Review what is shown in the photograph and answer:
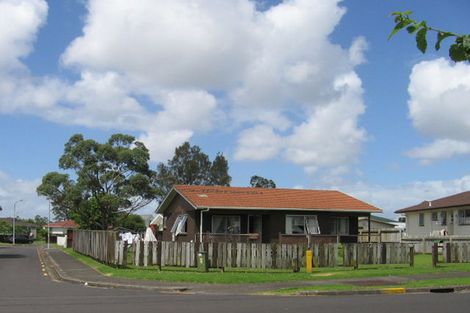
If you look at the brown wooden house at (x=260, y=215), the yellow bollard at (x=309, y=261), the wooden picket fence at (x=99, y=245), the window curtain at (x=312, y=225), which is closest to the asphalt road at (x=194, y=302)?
the yellow bollard at (x=309, y=261)

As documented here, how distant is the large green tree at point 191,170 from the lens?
261ft

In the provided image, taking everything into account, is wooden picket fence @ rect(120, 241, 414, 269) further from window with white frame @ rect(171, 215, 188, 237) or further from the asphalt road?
window with white frame @ rect(171, 215, 188, 237)

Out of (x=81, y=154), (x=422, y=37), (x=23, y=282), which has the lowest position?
(x=23, y=282)

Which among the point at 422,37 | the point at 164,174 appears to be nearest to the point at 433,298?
the point at 422,37

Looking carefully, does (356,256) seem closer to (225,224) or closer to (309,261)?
(309,261)

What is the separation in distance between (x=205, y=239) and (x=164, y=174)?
48.5 meters

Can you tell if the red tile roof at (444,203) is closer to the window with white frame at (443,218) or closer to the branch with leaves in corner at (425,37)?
the window with white frame at (443,218)

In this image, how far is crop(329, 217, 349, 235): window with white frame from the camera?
35.5 meters

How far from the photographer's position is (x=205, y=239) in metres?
32.2

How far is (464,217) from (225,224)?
2002 cm

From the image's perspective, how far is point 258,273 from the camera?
20.9 metres

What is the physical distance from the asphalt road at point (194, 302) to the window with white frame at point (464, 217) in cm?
2932

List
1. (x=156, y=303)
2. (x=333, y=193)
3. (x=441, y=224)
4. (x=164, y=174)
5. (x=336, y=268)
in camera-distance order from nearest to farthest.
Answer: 1. (x=156, y=303)
2. (x=336, y=268)
3. (x=333, y=193)
4. (x=441, y=224)
5. (x=164, y=174)

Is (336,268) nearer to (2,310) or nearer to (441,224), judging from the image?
(2,310)
